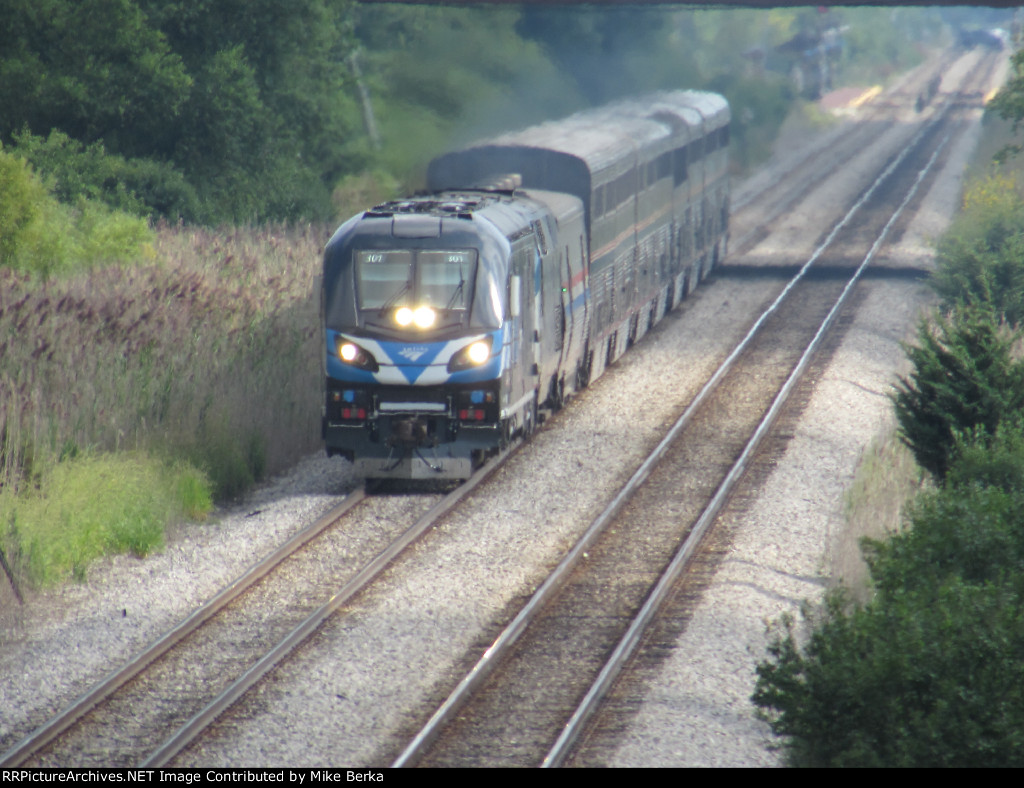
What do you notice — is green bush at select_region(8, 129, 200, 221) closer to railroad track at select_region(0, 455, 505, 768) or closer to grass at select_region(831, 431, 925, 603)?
railroad track at select_region(0, 455, 505, 768)

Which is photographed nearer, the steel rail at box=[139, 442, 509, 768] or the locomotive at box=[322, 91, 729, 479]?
the steel rail at box=[139, 442, 509, 768]

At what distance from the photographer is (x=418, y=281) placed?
1227 cm

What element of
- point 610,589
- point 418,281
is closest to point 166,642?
point 610,589

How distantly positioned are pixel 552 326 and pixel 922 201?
26.6 meters

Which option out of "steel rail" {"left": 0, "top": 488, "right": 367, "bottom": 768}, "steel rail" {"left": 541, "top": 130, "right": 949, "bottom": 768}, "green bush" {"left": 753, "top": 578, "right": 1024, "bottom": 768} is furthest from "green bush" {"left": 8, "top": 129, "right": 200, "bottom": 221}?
"green bush" {"left": 753, "top": 578, "right": 1024, "bottom": 768}

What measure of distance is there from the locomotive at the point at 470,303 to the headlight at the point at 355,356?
1cm

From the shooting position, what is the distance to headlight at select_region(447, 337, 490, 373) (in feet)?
40.2

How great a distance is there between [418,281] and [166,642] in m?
4.70

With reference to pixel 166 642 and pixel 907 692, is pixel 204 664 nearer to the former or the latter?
pixel 166 642

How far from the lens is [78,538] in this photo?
1073cm

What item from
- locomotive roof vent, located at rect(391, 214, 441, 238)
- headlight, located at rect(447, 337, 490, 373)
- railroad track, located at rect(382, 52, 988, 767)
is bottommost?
railroad track, located at rect(382, 52, 988, 767)

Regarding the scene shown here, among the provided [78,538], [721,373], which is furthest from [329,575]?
[721,373]

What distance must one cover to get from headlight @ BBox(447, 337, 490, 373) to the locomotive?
1 cm

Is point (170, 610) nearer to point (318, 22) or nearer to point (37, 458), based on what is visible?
point (37, 458)
